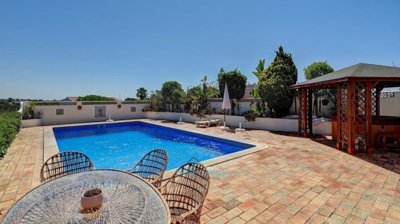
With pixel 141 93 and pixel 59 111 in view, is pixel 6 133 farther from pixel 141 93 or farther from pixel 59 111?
pixel 141 93

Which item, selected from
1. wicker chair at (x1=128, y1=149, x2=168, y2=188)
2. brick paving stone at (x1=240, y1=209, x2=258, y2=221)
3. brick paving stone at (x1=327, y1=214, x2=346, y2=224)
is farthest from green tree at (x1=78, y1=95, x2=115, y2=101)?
brick paving stone at (x1=327, y1=214, x2=346, y2=224)

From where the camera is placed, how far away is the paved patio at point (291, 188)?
10.8 ft

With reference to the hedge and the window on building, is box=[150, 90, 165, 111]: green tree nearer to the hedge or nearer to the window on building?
the window on building

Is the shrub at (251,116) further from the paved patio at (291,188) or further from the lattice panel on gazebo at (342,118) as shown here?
the paved patio at (291,188)

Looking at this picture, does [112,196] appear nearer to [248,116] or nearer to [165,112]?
[248,116]

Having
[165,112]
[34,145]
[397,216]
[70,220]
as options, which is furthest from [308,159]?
[165,112]

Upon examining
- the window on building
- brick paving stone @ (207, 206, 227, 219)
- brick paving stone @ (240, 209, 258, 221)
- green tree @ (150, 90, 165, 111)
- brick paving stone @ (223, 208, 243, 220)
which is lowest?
brick paving stone @ (240, 209, 258, 221)

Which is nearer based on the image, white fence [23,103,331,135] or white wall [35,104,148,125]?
white fence [23,103,331,135]

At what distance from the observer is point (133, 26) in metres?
14.1

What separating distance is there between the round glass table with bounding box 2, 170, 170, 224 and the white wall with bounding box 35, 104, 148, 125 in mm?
19039

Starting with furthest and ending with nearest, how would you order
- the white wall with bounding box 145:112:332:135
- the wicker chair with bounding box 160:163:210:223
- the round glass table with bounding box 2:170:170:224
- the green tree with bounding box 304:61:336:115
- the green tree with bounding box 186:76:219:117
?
the green tree with bounding box 186:76:219:117 < the green tree with bounding box 304:61:336:115 < the white wall with bounding box 145:112:332:135 < the wicker chair with bounding box 160:163:210:223 < the round glass table with bounding box 2:170:170:224

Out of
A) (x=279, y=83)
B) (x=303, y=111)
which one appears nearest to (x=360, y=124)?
(x=303, y=111)

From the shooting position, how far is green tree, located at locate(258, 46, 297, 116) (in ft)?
41.9

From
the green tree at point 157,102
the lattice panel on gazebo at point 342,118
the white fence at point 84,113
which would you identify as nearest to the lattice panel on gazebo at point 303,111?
the lattice panel on gazebo at point 342,118
